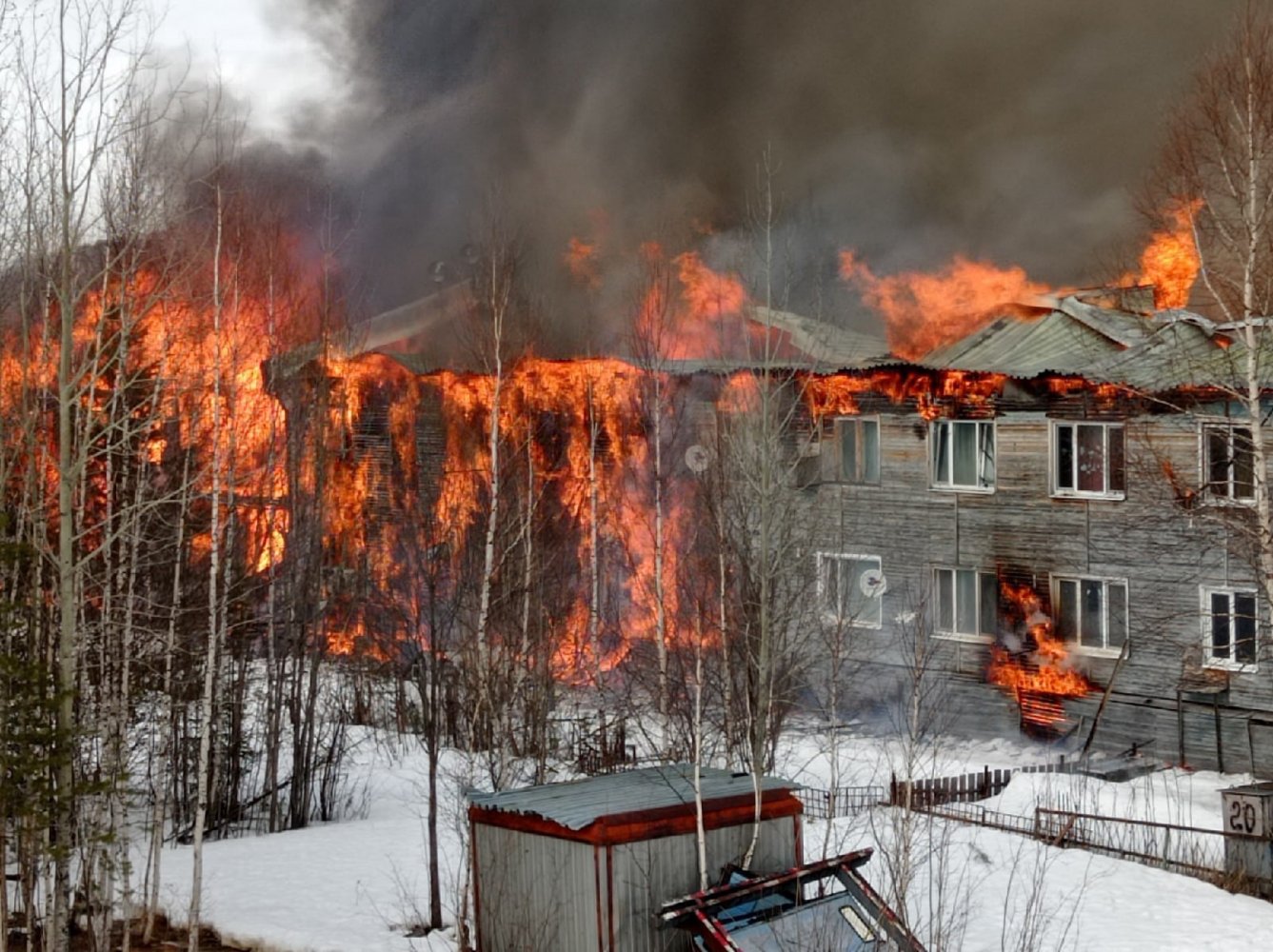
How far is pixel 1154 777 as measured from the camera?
2259 centimetres

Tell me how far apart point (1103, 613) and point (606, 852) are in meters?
16.5

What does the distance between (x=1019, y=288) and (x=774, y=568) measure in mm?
14751

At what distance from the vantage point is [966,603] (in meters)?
27.5

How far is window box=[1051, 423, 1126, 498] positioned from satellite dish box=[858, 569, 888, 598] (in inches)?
180

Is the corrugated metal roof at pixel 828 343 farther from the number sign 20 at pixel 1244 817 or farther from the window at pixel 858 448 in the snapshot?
the number sign 20 at pixel 1244 817

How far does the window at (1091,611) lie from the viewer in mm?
24891

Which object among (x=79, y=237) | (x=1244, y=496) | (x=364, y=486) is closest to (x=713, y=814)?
(x=79, y=237)

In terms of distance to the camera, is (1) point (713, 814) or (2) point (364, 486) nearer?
(1) point (713, 814)

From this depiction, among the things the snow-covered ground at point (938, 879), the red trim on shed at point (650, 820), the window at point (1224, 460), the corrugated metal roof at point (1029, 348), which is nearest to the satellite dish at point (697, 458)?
the corrugated metal roof at point (1029, 348)

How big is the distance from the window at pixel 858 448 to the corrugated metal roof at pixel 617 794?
53.3 feet

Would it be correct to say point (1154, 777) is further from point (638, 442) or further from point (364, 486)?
point (364, 486)

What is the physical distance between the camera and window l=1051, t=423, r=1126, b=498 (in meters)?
24.9

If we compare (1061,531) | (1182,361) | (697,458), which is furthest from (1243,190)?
(697,458)

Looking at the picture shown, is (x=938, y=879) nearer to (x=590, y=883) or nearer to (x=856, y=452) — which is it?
(x=590, y=883)
